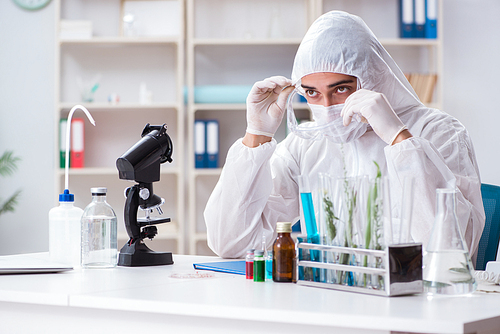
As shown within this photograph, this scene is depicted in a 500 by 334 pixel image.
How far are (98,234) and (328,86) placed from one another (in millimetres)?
739

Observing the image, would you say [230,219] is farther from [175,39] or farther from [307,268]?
[175,39]

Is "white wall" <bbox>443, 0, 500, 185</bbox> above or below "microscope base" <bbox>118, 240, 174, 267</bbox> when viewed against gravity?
above

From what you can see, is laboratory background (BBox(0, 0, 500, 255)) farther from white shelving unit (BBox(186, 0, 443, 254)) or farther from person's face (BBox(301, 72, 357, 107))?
person's face (BBox(301, 72, 357, 107))

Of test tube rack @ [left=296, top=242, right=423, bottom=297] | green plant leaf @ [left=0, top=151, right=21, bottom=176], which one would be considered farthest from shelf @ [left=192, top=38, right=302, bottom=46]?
test tube rack @ [left=296, top=242, right=423, bottom=297]

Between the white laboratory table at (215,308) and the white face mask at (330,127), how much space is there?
21.6 inches

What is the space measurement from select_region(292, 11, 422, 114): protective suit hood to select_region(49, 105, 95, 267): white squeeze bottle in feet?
2.07

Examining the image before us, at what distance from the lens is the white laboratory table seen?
2.26ft

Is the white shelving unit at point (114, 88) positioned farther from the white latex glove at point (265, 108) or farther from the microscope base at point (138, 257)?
the microscope base at point (138, 257)

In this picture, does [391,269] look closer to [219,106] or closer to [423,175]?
[423,175]

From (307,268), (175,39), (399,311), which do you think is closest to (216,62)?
(175,39)

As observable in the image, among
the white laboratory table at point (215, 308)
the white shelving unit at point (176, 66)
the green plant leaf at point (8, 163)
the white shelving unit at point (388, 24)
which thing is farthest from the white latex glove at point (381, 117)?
the green plant leaf at point (8, 163)

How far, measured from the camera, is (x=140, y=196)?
125 centimetres

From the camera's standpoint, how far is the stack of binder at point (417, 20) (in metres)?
3.10

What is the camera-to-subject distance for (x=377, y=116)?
46.6 inches
